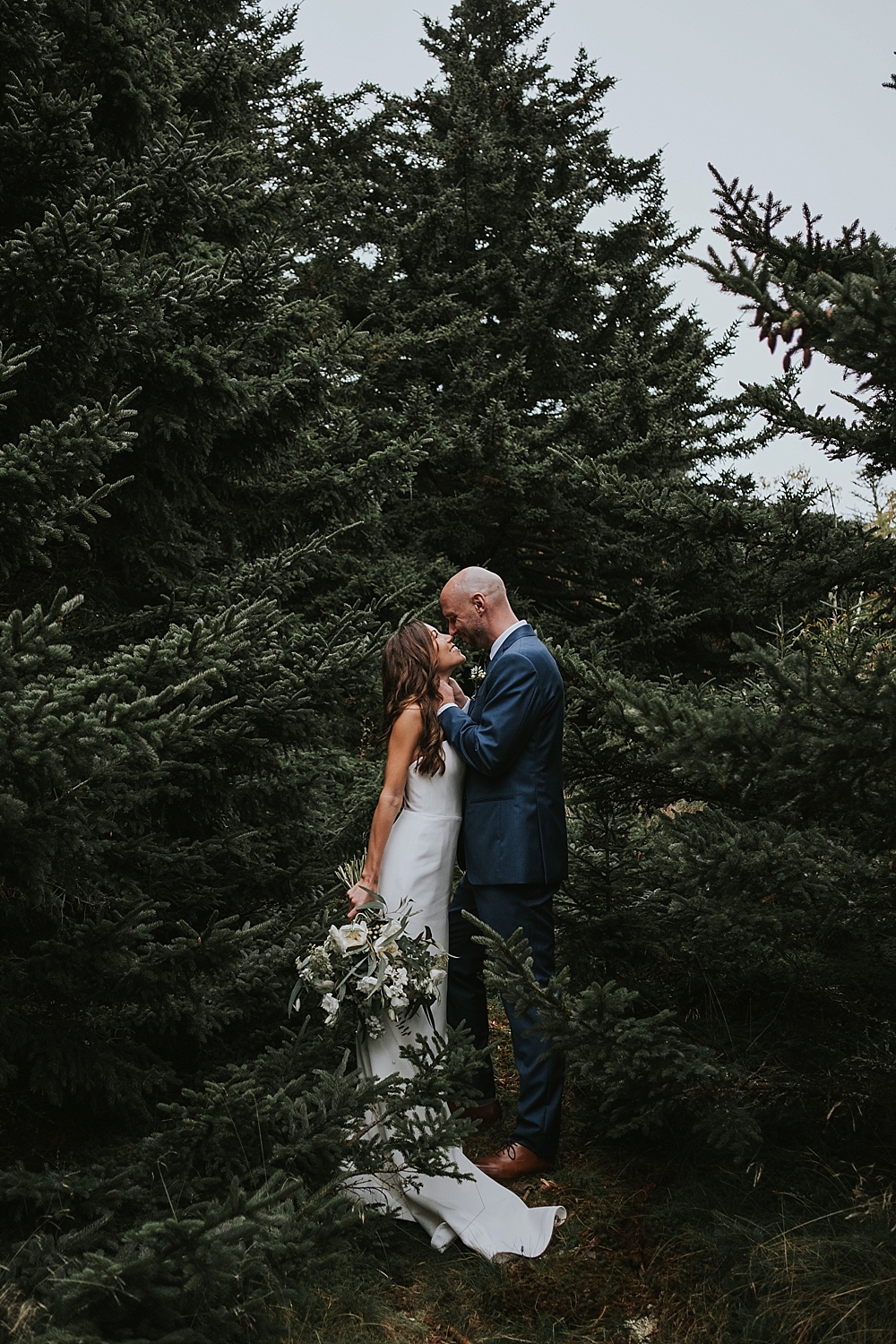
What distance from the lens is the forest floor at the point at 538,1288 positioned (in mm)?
3023

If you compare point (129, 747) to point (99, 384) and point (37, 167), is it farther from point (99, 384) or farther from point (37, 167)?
point (37, 167)

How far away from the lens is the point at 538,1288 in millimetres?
3277

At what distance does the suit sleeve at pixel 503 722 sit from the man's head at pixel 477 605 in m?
0.28

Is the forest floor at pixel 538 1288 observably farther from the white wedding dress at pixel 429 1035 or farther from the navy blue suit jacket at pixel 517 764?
the navy blue suit jacket at pixel 517 764

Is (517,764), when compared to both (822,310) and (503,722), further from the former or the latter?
(822,310)

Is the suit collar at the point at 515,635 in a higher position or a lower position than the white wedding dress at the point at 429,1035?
higher

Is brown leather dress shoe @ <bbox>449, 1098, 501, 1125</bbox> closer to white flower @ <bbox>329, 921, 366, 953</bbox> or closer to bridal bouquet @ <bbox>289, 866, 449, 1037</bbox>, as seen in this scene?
bridal bouquet @ <bbox>289, 866, 449, 1037</bbox>

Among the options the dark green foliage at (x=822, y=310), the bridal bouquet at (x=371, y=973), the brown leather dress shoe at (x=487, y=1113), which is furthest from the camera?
the brown leather dress shoe at (x=487, y=1113)

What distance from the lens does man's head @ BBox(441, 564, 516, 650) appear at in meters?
4.24

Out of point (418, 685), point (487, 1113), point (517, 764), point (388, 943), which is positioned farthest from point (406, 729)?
point (487, 1113)

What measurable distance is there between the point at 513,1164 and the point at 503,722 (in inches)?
73.4

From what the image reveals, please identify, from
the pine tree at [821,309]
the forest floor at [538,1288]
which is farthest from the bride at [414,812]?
the pine tree at [821,309]

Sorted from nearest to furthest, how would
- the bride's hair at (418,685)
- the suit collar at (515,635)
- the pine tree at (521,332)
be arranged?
the bride's hair at (418,685) → the suit collar at (515,635) → the pine tree at (521,332)

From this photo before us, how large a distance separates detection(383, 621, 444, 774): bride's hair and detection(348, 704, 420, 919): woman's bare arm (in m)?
0.04
